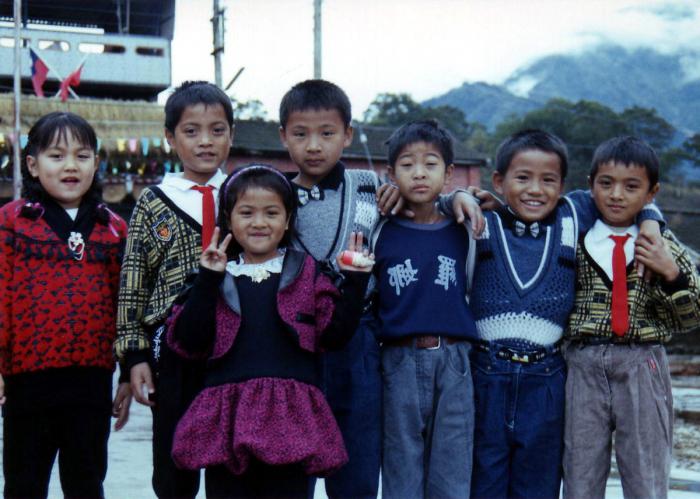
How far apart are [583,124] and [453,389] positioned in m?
30.3

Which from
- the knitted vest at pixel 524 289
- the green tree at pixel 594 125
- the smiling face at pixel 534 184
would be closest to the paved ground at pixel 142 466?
the knitted vest at pixel 524 289

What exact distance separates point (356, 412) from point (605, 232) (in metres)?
1.09

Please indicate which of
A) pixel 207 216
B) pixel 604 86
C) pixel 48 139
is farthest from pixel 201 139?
Answer: pixel 604 86

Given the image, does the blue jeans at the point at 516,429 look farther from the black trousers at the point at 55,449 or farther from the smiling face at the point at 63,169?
the smiling face at the point at 63,169

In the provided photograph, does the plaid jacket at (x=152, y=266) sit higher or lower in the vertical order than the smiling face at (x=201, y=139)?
lower

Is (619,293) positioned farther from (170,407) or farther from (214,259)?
(170,407)

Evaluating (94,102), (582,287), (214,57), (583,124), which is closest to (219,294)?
(582,287)

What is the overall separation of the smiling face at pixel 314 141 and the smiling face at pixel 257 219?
0.37 metres

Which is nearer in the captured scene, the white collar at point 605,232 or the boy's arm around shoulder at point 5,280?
the boy's arm around shoulder at point 5,280

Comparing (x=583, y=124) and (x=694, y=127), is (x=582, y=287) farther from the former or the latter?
(x=694, y=127)

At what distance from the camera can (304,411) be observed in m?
2.41

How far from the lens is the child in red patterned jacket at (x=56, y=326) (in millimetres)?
2729

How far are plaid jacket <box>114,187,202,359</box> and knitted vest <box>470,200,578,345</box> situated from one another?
99 cm

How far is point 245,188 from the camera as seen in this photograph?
255 centimetres
